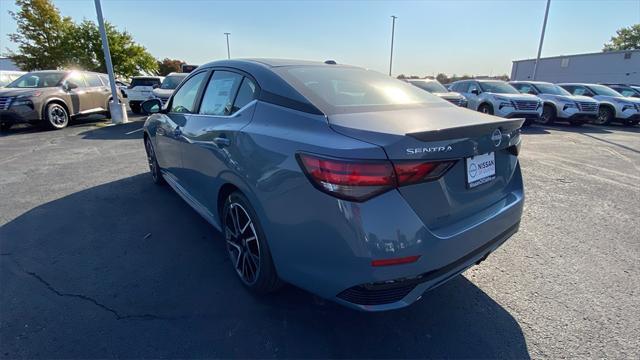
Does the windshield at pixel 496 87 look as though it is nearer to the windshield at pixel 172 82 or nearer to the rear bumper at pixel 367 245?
the windshield at pixel 172 82

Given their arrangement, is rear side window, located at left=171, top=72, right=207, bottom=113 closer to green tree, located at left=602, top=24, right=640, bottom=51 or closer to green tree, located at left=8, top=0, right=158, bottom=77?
green tree, located at left=8, top=0, right=158, bottom=77

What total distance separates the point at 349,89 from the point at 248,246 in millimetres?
1424

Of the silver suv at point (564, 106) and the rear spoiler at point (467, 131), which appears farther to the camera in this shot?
the silver suv at point (564, 106)

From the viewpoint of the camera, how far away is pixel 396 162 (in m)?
1.57

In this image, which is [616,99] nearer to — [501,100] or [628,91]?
[628,91]

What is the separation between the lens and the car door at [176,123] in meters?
3.28

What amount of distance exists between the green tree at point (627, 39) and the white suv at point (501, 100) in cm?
6065

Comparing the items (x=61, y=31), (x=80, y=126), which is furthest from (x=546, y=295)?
(x=61, y=31)

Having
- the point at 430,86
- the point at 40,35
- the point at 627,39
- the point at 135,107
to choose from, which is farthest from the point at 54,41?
the point at 627,39

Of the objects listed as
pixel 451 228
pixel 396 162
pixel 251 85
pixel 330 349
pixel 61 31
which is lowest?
pixel 330 349

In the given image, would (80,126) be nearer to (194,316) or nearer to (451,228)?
(194,316)

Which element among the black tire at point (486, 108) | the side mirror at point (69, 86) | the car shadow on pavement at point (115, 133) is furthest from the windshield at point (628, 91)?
the side mirror at point (69, 86)

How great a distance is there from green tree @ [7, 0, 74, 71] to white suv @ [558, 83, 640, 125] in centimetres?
3690

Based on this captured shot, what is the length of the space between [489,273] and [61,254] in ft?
12.6
